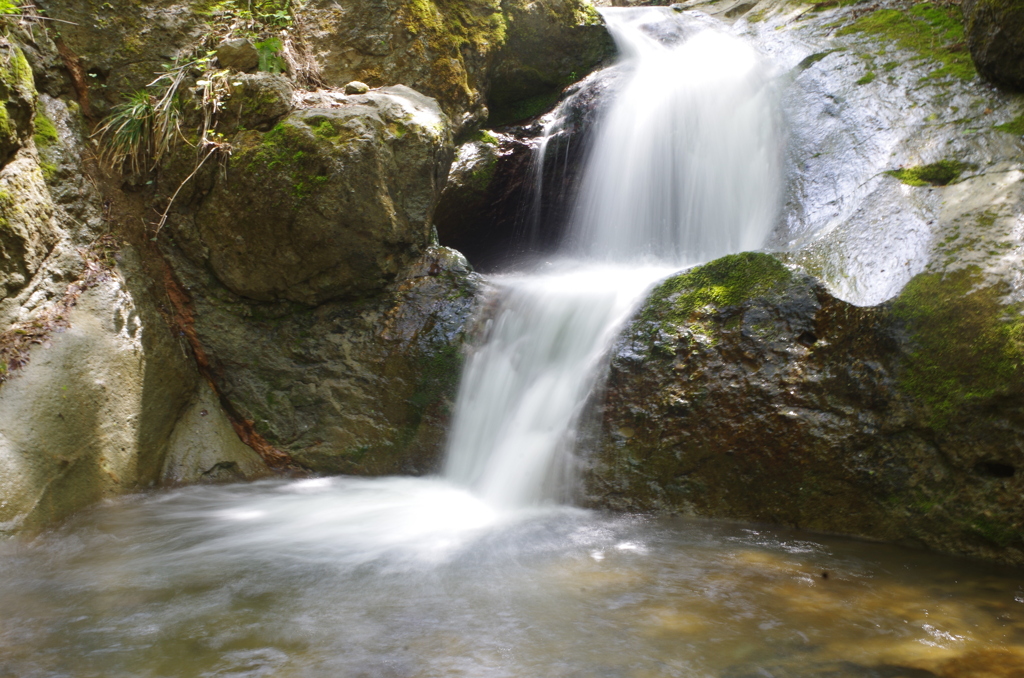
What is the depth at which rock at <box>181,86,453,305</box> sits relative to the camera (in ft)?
15.4

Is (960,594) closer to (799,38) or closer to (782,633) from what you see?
(782,633)

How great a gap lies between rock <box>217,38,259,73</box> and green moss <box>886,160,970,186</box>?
5.13 meters

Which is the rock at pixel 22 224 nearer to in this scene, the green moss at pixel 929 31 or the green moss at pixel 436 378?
the green moss at pixel 436 378

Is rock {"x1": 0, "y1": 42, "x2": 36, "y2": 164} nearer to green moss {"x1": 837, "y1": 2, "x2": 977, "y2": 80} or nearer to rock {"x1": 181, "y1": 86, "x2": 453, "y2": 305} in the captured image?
rock {"x1": 181, "y1": 86, "x2": 453, "y2": 305}

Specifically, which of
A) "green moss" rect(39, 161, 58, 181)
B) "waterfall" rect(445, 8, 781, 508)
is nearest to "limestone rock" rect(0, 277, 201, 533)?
"green moss" rect(39, 161, 58, 181)

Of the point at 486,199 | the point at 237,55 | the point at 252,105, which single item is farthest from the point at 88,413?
the point at 486,199

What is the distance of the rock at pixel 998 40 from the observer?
4152 millimetres

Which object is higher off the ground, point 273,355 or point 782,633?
point 273,355

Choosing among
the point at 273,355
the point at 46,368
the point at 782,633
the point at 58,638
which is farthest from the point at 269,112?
the point at 782,633

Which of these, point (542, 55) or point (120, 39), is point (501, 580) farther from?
point (542, 55)

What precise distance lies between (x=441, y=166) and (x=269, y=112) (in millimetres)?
1450

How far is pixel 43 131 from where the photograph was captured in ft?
14.8

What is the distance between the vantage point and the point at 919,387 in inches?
130

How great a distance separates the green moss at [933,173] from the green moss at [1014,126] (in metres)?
0.42
